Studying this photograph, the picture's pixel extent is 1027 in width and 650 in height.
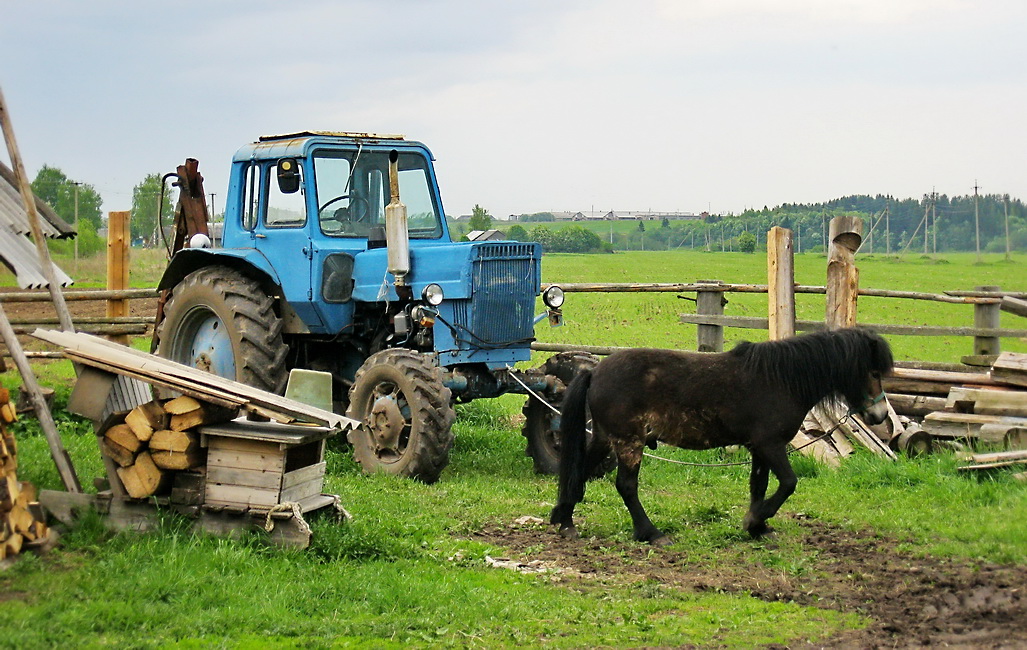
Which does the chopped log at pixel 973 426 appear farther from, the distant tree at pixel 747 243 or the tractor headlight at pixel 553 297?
the distant tree at pixel 747 243

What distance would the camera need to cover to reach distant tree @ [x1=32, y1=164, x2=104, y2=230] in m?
51.3

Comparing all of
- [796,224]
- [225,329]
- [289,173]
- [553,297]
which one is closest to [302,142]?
[289,173]

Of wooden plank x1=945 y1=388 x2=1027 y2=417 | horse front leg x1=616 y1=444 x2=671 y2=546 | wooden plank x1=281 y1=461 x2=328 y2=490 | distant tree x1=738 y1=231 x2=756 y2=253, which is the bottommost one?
horse front leg x1=616 y1=444 x2=671 y2=546

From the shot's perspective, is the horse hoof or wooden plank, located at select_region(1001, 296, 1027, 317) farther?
wooden plank, located at select_region(1001, 296, 1027, 317)

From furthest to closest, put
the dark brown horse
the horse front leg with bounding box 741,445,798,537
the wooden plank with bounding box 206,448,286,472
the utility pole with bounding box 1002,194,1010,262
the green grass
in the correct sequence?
A: the utility pole with bounding box 1002,194,1010,262 → the green grass → the dark brown horse → the horse front leg with bounding box 741,445,798,537 → the wooden plank with bounding box 206,448,286,472

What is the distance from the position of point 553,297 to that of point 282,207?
9.03 feet

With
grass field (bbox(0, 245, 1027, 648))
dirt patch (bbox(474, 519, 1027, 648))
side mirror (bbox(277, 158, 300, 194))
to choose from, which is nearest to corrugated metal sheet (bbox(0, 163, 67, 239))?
grass field (bbox(0, 245, 1027, 648))

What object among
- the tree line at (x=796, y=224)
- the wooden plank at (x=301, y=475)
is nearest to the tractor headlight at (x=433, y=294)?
the wooden plank at (x=301, y=475)

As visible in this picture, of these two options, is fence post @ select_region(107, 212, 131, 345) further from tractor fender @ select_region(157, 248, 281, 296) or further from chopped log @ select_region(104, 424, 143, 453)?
chopped log @ select_region(104, 424, 143, 453)

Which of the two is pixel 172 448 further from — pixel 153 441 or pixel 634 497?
pixel 634 497

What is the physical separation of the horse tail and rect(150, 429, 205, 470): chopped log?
2.54 metres

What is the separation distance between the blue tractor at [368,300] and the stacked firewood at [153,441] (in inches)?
98.3

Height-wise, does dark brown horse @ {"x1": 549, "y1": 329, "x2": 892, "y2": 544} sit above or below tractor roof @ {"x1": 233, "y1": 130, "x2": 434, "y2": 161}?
below

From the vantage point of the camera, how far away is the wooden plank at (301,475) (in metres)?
6.20
